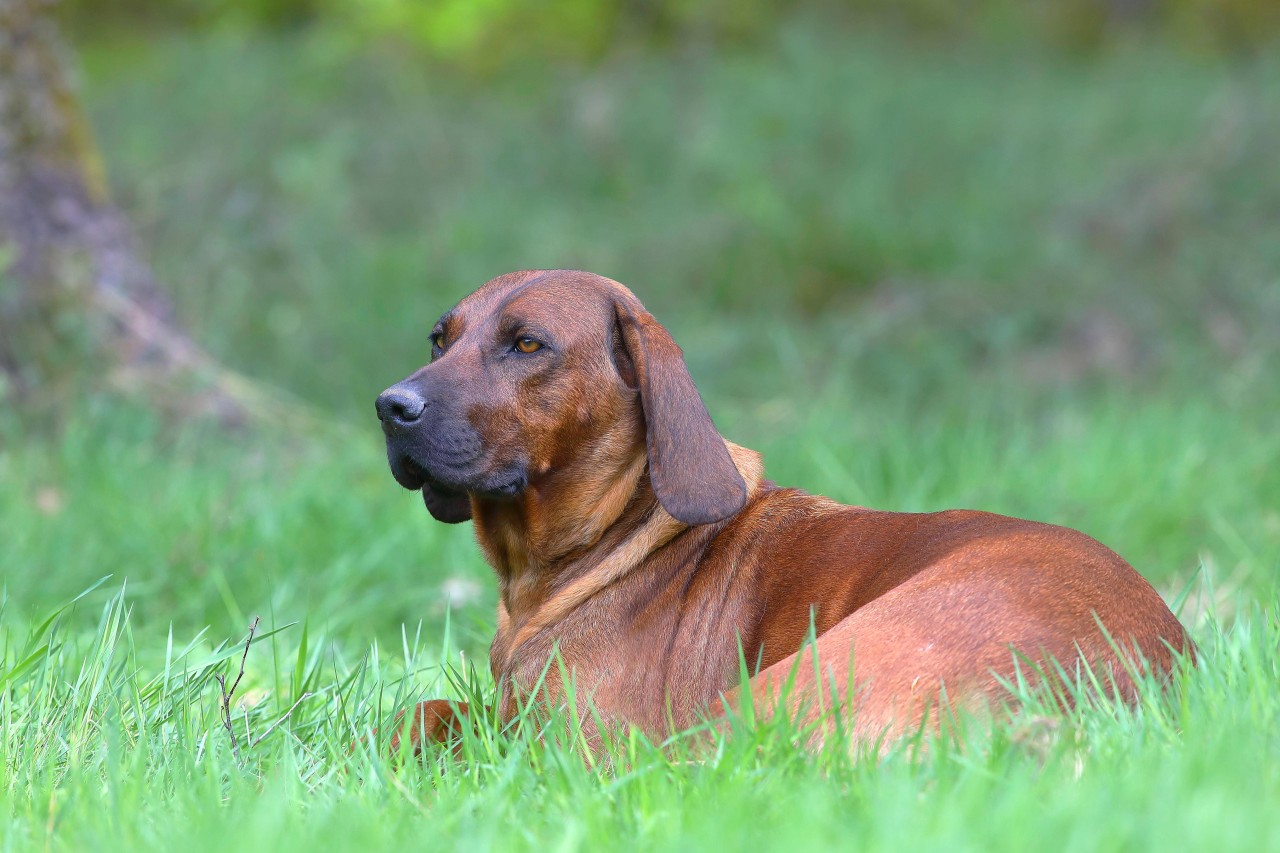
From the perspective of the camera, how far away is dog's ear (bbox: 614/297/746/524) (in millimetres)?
3082

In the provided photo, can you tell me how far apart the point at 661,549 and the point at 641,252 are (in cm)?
595

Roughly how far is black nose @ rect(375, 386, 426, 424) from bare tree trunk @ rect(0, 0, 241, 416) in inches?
131

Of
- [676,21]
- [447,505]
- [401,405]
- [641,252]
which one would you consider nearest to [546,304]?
[401,405]

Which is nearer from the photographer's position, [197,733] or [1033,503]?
[197,733]

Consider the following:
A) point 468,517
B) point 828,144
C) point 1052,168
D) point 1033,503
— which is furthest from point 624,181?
point 468,517

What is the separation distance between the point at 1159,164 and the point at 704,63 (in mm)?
3820

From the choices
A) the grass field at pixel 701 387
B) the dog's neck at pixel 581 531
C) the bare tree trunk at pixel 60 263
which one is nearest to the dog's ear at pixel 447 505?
the dog's neck at pixel 581 531

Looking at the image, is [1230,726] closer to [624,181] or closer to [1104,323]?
[1104,323]

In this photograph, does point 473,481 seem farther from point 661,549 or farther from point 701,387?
point 701,387

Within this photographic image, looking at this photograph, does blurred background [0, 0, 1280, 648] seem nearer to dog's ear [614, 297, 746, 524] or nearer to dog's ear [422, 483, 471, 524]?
dog's ear [422, 483, 471, 524]

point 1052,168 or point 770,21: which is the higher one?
point 770,21

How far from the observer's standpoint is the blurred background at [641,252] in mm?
5164

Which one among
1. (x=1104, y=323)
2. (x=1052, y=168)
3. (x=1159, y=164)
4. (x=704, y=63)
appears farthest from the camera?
(x=704, y=63)

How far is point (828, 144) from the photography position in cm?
1048
